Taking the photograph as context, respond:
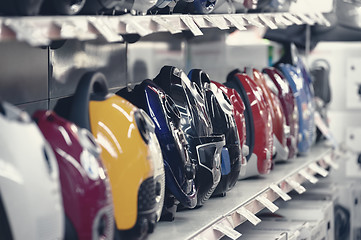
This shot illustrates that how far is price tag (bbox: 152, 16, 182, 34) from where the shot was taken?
2346 mm

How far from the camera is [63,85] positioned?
8.98ft

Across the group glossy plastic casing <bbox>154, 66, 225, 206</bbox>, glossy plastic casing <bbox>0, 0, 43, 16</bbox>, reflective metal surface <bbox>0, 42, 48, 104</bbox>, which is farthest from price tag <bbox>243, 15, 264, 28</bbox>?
glossy plastic casing <bbox>0, 0, 43, 16</bbox>

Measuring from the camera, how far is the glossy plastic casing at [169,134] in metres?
2.53

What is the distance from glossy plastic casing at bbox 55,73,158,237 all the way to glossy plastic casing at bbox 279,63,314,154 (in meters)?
1.96

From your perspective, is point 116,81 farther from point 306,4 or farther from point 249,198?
point 306,4

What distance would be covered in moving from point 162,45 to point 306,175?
3.10ft

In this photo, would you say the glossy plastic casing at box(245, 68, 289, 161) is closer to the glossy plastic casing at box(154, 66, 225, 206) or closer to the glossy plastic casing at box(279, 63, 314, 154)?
the glossy plastic casing at box(279, 63, 314, 154)

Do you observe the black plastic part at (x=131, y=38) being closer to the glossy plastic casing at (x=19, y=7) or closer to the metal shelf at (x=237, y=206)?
the metal shelf at (x=237, y=206)

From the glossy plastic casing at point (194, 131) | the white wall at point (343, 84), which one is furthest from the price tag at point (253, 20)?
the white wall at point (343, 84)

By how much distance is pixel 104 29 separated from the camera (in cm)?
194

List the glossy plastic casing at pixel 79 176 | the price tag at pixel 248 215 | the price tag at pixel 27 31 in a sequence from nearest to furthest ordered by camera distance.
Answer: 1. the price tag at pixel 27 31
2. the glossy plastic casing at pixel 79 176
3. the price tag at pixel 248 215

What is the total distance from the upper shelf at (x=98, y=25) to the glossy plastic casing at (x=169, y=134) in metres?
0.23

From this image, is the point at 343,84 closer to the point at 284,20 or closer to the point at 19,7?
the point at 284,20

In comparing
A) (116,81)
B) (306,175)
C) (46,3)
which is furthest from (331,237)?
(46,3)
